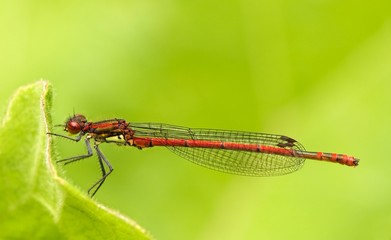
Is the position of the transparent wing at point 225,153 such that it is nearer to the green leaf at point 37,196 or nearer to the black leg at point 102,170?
the black leg at point 102,170

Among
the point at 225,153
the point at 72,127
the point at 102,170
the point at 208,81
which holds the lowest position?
the point at 102,170

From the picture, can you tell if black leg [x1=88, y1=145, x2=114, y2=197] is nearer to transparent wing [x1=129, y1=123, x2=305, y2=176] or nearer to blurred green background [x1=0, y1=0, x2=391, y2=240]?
blurred green background [x1=0, y1=0, x2=391, y2=240]

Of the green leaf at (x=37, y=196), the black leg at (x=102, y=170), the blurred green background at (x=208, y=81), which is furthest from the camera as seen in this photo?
the blurred green background at (x=208, y=81)

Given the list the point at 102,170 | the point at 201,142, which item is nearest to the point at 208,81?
the point at 201,142

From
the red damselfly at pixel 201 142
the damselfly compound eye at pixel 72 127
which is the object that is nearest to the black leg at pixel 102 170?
the red damselfly at pixel 201 142

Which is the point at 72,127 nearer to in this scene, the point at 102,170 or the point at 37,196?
the point at 102,170

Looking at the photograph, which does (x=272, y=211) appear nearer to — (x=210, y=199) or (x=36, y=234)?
(x=210, y=199)
